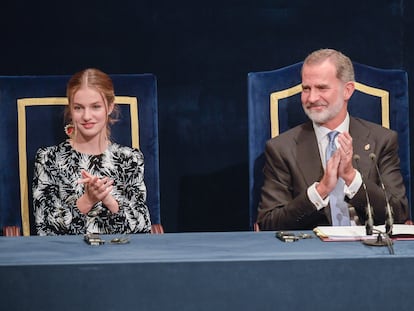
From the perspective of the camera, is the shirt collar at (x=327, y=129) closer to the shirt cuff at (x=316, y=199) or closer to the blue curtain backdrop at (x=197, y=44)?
the shirt cuff at (x=316, y=199)

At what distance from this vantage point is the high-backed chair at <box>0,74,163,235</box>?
11.5ft

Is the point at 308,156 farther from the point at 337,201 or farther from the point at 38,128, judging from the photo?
the point at 38,128

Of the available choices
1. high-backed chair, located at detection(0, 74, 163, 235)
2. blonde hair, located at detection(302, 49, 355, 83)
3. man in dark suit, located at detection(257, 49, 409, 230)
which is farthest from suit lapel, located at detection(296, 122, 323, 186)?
high-backed chair, located at detection(0, 74, 163, 235)

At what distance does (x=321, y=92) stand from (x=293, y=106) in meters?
0.23

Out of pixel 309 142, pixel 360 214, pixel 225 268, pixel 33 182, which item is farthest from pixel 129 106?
pixel 225 268

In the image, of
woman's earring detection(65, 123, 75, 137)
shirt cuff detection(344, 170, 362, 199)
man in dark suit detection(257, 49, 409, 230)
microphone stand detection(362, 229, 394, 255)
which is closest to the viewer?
microphone stand detection(362, 229, 394, 255)

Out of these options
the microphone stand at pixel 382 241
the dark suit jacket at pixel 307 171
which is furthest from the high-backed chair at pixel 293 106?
the microphone stand at pixel 382 241

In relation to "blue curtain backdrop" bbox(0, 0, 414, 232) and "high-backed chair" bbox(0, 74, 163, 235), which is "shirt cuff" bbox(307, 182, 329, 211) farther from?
"blue curtain backdrop" bbox(0, 0, 414, 232)

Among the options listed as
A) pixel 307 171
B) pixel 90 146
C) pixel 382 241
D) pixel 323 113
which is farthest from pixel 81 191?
pixel 382 241

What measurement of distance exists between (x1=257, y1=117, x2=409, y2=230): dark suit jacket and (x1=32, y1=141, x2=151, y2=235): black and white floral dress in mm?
485

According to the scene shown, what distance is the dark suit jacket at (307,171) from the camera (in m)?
3.28

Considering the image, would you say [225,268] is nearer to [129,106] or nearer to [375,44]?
[129,106]

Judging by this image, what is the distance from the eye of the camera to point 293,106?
11.6 ft

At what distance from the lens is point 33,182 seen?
11.2 ft
